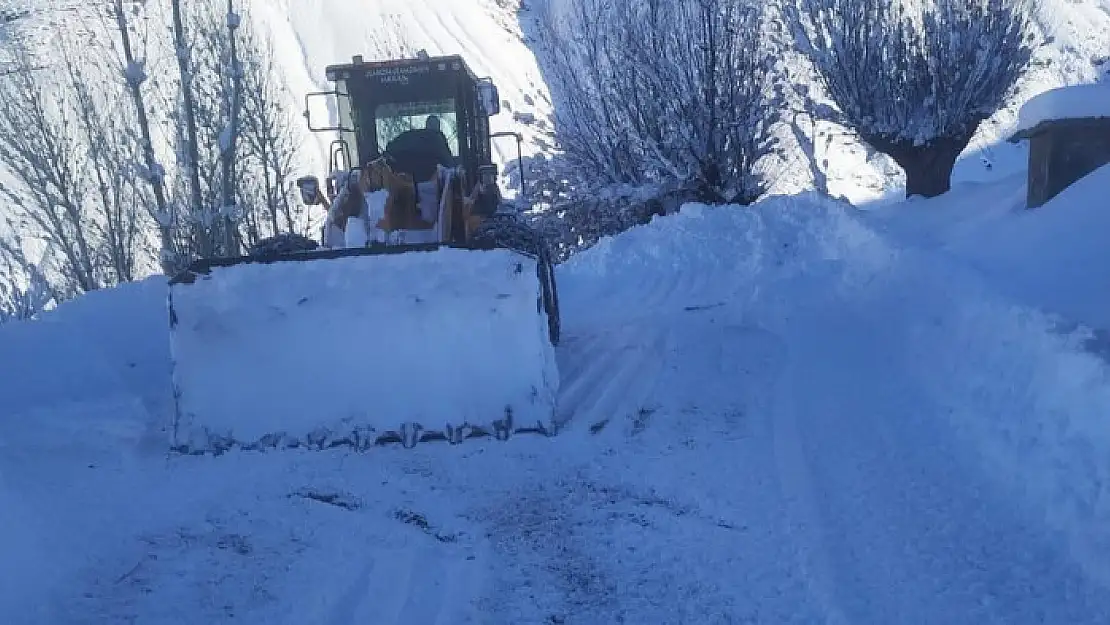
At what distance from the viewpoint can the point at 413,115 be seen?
25.1ft

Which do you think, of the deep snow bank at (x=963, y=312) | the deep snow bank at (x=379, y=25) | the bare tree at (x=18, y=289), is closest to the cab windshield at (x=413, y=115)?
the deep snow bank at (x=963, y=312)

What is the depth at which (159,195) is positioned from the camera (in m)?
17.2

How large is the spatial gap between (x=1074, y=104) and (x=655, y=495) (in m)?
7.08

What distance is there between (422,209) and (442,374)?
1.82 m

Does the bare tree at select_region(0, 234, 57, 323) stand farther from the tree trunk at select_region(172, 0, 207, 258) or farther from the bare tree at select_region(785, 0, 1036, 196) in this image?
the bare tree at select_region(785, 0, 1036, 196)

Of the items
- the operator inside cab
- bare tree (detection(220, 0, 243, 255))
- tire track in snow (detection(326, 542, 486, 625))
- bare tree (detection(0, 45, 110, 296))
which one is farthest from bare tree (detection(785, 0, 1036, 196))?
bare tree (detection(0, 45, 110, 296))

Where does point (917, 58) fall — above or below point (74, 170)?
above

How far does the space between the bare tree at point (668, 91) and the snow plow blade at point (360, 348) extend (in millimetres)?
11223

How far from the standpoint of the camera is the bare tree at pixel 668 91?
1523 centimetres

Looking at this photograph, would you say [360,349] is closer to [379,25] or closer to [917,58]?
[917,58]

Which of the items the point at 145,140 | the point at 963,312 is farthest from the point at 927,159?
the point at 145,140

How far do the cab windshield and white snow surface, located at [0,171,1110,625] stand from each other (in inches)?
94.7

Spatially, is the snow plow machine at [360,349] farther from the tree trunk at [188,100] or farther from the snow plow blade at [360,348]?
the tree trunk at [188,100]

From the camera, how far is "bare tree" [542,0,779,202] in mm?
15227
